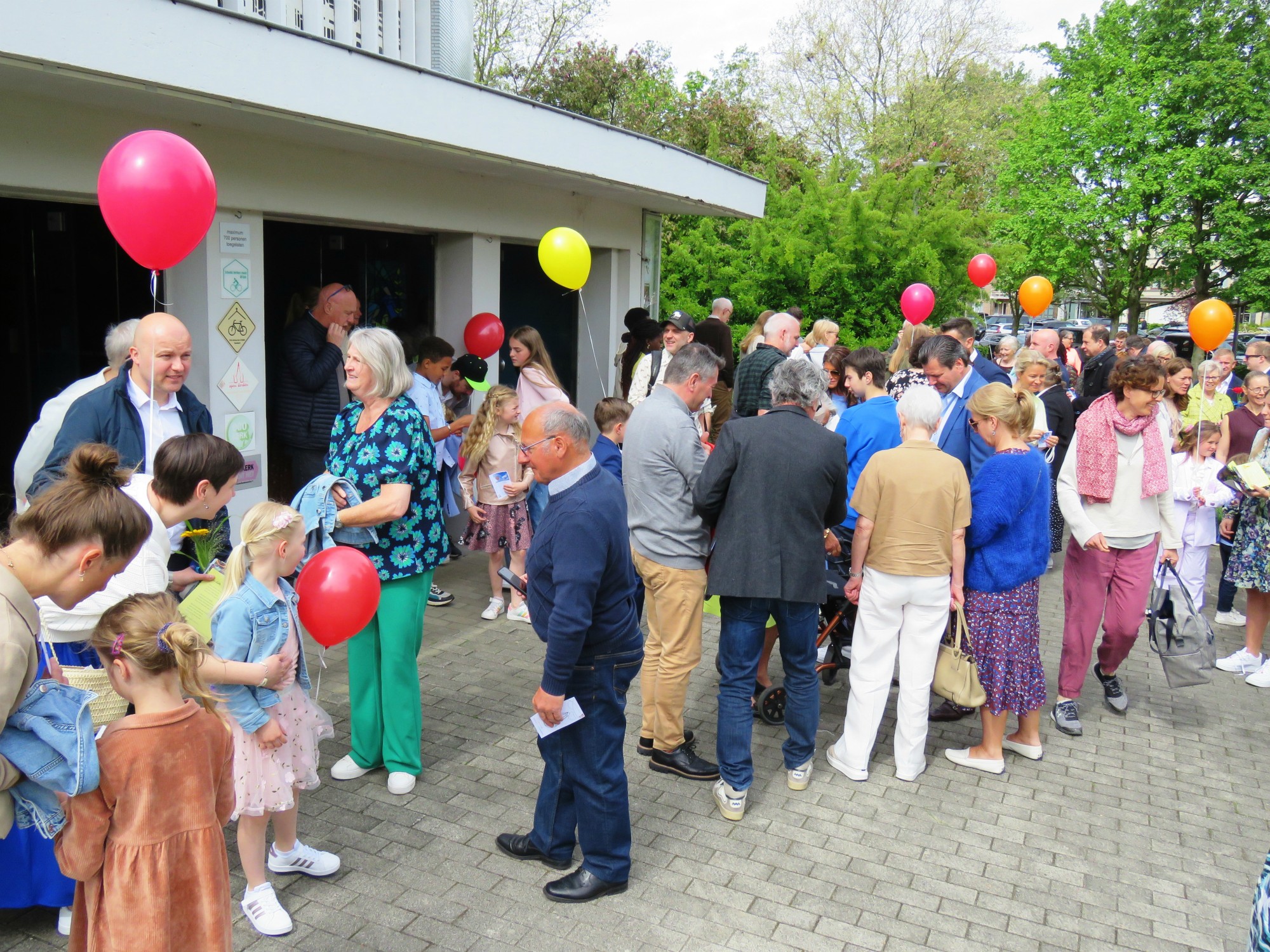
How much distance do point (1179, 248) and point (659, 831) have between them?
2883 centimetres

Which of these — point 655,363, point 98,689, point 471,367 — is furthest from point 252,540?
point 655,363

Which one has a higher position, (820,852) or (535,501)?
(535,501)

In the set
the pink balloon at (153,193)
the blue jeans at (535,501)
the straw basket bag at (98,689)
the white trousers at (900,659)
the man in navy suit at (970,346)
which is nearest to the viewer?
the straw basket bag at (98,689)

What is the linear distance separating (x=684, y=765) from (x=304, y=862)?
1796 millimetres

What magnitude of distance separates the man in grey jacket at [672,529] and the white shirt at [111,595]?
1.99m

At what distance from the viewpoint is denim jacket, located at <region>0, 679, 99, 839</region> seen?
217 cm

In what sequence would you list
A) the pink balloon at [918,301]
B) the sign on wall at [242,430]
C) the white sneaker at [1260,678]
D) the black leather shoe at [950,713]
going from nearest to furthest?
the black leather shoe at [950,713]
the sign on wall at [242,430]
the white sneaker at [1260,678]
the pink balloon at [918,301]

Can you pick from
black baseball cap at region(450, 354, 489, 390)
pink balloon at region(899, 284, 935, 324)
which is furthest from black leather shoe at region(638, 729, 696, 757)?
pink balloon at region(899, 284, 935, 324)

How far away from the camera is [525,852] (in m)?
3.92

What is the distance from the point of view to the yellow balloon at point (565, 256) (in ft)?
24.3

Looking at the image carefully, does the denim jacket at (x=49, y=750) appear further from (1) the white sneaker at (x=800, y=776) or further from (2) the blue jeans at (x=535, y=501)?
(2) the blue jeans at (x=535, y=501)

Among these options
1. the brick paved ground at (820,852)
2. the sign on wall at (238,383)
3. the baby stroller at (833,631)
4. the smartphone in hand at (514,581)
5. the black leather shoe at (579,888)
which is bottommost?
the brick paved ground at (820,852)

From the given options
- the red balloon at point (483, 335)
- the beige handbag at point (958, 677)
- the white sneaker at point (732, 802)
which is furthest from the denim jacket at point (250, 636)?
the red balloon at point (483, 335)

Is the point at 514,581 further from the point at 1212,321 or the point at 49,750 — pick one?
the point at 1212,321
